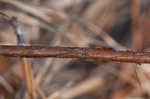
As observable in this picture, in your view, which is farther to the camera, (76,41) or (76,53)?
(76,41)

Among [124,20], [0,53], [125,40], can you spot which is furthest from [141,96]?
[0,53]

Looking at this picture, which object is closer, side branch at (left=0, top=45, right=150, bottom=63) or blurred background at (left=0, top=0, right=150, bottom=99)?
side branch at (left=0, top=45, right=150, bottom=63)

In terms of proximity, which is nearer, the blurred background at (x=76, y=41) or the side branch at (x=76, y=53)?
the side branch at (x=76, y=53)

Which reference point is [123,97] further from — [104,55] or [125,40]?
[104,55]
